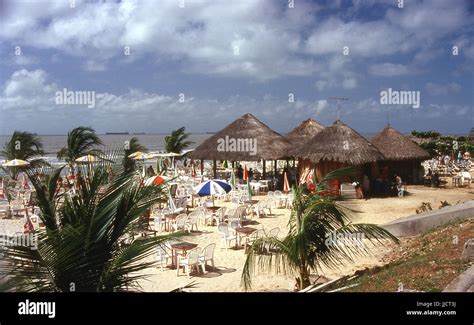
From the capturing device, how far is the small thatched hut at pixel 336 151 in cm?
1791

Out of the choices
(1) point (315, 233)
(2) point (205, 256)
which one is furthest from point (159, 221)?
(1) point (315, 233)

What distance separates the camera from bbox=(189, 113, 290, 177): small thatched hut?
21.2 meters

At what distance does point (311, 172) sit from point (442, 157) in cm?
1894

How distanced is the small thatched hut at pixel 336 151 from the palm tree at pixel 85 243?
15285 millimetres

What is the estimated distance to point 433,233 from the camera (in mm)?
9328

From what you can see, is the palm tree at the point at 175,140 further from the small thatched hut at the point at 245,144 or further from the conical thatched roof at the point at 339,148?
the conical thatched roof at the point at 339,148

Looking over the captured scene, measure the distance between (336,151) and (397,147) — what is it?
16.1 ft

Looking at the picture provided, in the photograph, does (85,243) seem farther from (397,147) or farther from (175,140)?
(175,140)

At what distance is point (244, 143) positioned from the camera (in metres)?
22.1

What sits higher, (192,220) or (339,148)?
(339,148)

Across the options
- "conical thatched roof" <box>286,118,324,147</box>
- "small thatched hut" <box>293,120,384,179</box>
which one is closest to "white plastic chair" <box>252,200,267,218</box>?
"small thatched hut" <box>293,120,384,179</box>

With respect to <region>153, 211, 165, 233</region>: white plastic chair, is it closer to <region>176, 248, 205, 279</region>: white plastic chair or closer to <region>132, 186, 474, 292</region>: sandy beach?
<region>132, 186, 474, 292</region>: sandy beach

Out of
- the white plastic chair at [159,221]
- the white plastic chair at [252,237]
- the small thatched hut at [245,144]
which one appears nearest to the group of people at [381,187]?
the small thatched hut at [245,144]
